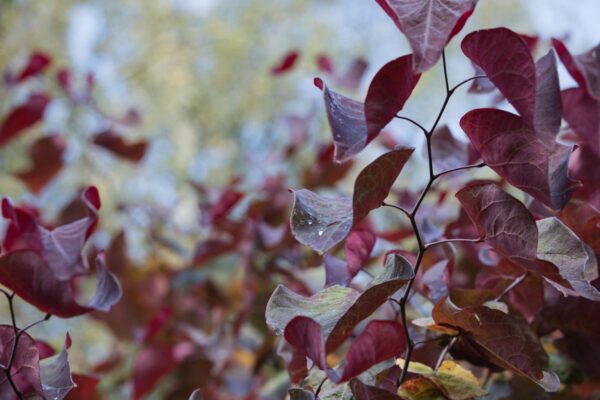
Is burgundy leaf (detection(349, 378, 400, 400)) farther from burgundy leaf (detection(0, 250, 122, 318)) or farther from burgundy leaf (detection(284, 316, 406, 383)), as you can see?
burgundy leaf (detection(0, 250, 122, 318))

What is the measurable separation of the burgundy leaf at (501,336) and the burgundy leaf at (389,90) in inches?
3.6

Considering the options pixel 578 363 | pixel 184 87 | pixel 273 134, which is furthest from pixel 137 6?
pixel 578 363

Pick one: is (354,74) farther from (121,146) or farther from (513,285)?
(513,285)

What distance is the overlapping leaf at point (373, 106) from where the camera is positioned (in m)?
0.30

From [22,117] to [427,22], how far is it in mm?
876

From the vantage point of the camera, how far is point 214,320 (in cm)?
102

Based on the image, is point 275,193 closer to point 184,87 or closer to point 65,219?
point 65,219

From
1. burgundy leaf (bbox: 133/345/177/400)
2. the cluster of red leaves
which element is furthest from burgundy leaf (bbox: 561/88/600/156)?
burgundy leaf (bbox: 133/345/177/400)

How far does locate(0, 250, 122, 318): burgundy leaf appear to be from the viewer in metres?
0.37

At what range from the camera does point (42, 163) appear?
3.33 feet

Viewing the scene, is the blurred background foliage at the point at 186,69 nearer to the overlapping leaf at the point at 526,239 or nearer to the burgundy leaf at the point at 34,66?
the burgundy leaf at the point at 34,66

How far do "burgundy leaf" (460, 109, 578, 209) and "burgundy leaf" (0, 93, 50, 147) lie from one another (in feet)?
2.71

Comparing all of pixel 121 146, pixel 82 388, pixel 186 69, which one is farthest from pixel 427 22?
→ pixel 186 69

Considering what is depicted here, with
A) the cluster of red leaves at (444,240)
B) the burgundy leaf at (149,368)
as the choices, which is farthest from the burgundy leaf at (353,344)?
the burgundy leaf at (149,368)
